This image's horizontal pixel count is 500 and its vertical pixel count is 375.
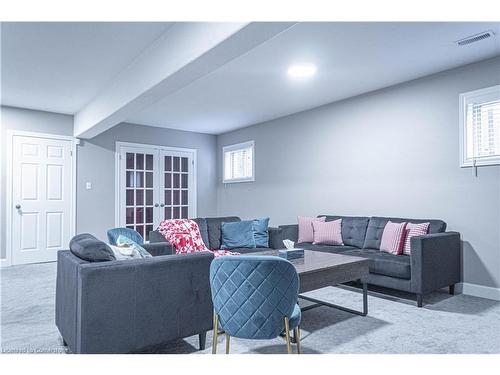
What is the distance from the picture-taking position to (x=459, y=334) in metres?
2.59

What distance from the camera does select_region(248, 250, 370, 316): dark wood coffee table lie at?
2.58 meters

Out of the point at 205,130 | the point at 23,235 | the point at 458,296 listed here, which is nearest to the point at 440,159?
the point at 458,296

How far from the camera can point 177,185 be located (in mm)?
7164

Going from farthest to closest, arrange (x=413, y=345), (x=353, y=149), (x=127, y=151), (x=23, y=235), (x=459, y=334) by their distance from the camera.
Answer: (x=127, y=151) < (x=23, y=235) < (x=353, y=149) < (x=459, y=334) < (x=413, y=345)

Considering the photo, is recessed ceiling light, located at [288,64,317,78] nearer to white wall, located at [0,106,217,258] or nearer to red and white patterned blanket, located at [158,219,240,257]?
red and white patterned blanket, located at [158,219,240,257]

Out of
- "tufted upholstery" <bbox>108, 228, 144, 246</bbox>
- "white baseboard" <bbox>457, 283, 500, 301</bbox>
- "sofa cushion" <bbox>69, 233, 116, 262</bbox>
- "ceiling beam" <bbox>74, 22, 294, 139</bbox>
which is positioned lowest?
"white baseboard" <bbox>457, 283, 500, 301</bbox>

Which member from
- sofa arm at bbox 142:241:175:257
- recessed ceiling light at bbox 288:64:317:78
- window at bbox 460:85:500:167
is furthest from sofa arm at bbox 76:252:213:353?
window at bbox 460:85:500:167

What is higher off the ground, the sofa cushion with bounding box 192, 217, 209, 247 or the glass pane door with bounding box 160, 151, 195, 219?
the glass pane door with bounding box 160, 151, 195, 219

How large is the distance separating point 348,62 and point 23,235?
5.35 meters

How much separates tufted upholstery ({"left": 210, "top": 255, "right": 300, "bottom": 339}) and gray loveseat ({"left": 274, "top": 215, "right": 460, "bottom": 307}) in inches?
77.2

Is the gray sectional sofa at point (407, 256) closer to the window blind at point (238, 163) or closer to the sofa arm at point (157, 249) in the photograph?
the sofa arm at point (157, 249)

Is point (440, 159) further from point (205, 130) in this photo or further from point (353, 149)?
point (205, 130)

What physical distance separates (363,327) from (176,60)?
2643mm

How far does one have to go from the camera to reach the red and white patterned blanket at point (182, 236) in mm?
3779
